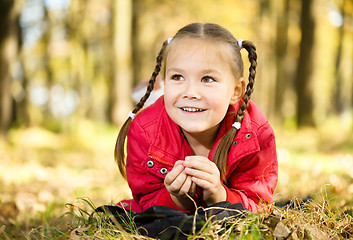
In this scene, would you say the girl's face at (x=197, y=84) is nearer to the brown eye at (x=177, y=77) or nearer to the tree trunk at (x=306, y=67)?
the brown eye at (x=177, y=77)

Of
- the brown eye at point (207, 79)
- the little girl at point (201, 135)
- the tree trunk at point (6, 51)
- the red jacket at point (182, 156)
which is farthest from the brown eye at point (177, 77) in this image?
the tree trunk at point (6, 51)

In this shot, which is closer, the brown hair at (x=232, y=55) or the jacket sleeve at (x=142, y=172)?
the brown hair at (x=232, y=55)

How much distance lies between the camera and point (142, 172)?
256cm

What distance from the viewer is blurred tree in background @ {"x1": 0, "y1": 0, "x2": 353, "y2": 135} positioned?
9.49 metres

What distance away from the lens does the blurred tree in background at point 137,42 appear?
31.1 ft

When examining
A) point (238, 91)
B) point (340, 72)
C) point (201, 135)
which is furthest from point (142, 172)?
point (340, 72)

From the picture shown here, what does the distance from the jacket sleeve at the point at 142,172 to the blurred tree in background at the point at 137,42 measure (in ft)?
11.6

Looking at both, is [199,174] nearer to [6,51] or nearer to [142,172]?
[142,172]

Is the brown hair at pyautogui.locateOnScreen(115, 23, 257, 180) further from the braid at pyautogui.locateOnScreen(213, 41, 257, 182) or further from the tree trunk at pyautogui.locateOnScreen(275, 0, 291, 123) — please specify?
the tree trunk at pyautogui.locateOnScreen(275, 0, 291, 123)

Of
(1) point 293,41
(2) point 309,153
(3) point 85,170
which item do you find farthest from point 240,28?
(3) point 85,170

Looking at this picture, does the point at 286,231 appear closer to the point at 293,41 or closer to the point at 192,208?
the point at 192,208

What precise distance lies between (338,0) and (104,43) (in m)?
10.5

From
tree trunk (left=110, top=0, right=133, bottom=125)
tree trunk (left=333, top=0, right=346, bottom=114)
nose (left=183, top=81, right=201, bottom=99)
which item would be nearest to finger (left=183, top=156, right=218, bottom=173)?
nose (left=183, top=81, right=201, bottom=99)

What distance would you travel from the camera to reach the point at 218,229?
76.2 inches
